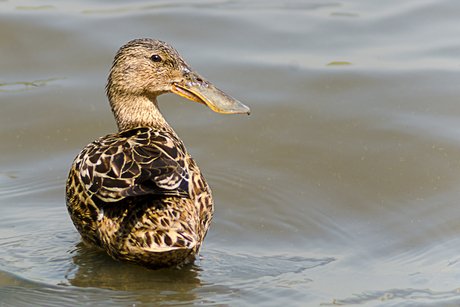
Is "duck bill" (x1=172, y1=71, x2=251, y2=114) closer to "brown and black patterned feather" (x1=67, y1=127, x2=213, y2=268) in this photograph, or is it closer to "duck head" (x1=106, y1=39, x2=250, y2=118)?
"duck head" (x1=106, y1=39, x2=250, y2=118)

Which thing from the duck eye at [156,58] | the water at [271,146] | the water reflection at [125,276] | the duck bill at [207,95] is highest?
the duck eye at [156,58]

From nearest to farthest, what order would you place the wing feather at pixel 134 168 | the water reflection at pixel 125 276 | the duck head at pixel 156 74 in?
the wing feather at pixel 134 168, the water reflection at pixel 125 276, the duck head at pixel 156 74

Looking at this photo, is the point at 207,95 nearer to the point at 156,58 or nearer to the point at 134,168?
the point at 156,58

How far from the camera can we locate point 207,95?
446cm

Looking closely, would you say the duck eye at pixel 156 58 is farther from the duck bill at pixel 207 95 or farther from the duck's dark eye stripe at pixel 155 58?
the duck bill at pixel 207 95

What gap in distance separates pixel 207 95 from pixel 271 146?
138 centimetres

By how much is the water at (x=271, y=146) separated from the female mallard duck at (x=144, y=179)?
267mm

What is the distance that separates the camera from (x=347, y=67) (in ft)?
22.5

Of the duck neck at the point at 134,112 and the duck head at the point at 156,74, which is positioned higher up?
the duck head at the point at 156,74

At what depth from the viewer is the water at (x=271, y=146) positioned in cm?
367

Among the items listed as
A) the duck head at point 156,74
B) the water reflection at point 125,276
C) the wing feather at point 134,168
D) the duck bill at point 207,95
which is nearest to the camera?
the wing feather at point 134,168

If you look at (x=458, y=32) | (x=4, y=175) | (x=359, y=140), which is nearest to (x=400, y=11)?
(x=458, y=32)

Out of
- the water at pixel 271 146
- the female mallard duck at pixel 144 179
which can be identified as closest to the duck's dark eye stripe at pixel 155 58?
the female mallard duck at pixel 144 179

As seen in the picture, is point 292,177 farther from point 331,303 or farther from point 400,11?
point 400,11
